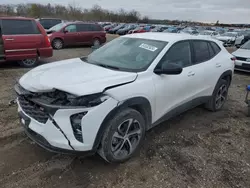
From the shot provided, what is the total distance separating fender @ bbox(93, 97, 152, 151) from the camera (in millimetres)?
2361

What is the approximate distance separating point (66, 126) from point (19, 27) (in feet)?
21.2

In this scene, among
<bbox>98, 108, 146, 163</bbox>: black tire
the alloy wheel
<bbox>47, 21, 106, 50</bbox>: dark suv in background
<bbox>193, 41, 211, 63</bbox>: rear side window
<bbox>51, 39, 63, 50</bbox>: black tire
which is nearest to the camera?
<bbox>98, 108, 146, 163</bbox>: black tire

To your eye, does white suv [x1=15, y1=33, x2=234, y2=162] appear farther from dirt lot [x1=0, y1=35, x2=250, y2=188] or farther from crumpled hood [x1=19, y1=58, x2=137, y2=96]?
dirt lot [x1=0, y1=35, x2=250, y2=188]

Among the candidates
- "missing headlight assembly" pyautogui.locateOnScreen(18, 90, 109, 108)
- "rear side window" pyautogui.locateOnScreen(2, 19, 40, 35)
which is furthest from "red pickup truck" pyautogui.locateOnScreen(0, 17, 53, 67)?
"missing headlight assembly" pyautogui.locateOnScreen(18, 90, 109, 108)

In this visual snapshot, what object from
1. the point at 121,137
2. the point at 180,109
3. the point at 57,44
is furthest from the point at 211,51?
the point at 57,44

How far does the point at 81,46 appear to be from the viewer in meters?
14.8

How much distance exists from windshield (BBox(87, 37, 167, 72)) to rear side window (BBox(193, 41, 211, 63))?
2.74ft

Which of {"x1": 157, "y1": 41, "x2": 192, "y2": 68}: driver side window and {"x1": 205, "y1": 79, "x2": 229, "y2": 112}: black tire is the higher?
{"x1": 157, "y1": 41, "x2": 192, "y2": 68}: driver side window

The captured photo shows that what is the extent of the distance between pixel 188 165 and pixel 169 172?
319mm

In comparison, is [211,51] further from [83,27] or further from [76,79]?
[83,27]

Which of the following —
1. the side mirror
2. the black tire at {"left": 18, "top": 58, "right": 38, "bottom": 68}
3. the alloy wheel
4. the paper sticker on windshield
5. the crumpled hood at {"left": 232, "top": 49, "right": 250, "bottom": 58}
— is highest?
the paper sticker on windshield

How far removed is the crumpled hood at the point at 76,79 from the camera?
231cm

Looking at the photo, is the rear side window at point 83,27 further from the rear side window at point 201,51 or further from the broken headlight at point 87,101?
the broken headlight at point 87,101

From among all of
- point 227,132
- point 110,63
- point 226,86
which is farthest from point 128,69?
point 226,86
